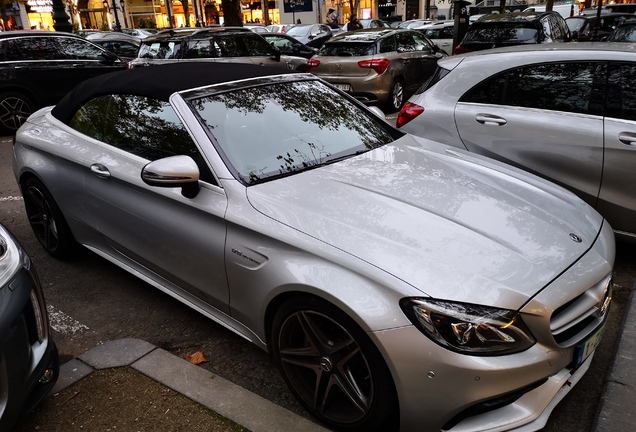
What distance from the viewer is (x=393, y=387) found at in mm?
2094

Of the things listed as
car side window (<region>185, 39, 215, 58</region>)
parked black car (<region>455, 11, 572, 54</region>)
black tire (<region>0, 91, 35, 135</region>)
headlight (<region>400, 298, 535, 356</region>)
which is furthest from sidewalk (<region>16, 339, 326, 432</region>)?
parked black car (<region>455, 11, 572, 54</region>)

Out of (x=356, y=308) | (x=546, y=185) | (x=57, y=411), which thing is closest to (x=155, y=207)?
(x=57, y=411)

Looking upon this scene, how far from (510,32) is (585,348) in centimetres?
926

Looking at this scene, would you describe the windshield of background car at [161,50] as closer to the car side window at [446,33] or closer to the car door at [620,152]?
the car door at [620,152]

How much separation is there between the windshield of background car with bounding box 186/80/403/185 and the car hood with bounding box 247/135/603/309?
0.14m

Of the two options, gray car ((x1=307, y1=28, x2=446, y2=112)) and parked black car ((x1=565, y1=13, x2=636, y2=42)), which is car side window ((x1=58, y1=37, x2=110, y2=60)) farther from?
parked black car ((x1=565, y1=13, x2=636, y2=42))

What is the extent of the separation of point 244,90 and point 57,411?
6.65 ft

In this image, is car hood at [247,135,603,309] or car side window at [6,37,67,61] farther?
car side window at [6,37,67,61]

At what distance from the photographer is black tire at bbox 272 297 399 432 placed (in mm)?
2135

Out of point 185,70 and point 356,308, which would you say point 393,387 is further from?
point 185,70

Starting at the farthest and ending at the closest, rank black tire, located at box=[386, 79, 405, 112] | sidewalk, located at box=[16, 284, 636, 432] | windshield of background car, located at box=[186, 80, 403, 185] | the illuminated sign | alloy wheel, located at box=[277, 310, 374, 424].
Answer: the illuminated sign, black tire, located at box=[386, 79, 405, 112], windshield of background car, located at box=[186, 80, 403, 185], sidewalk, located at box=[16, 284, 636, 432], alloy wheel, located at box=[277, 310, 374, 424]

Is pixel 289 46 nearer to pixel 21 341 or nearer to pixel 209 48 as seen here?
pixel 209 48

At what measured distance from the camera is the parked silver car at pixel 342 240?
2020 mm

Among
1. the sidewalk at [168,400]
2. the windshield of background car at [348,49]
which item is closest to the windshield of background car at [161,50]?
the windshield of background car at [348,49]
